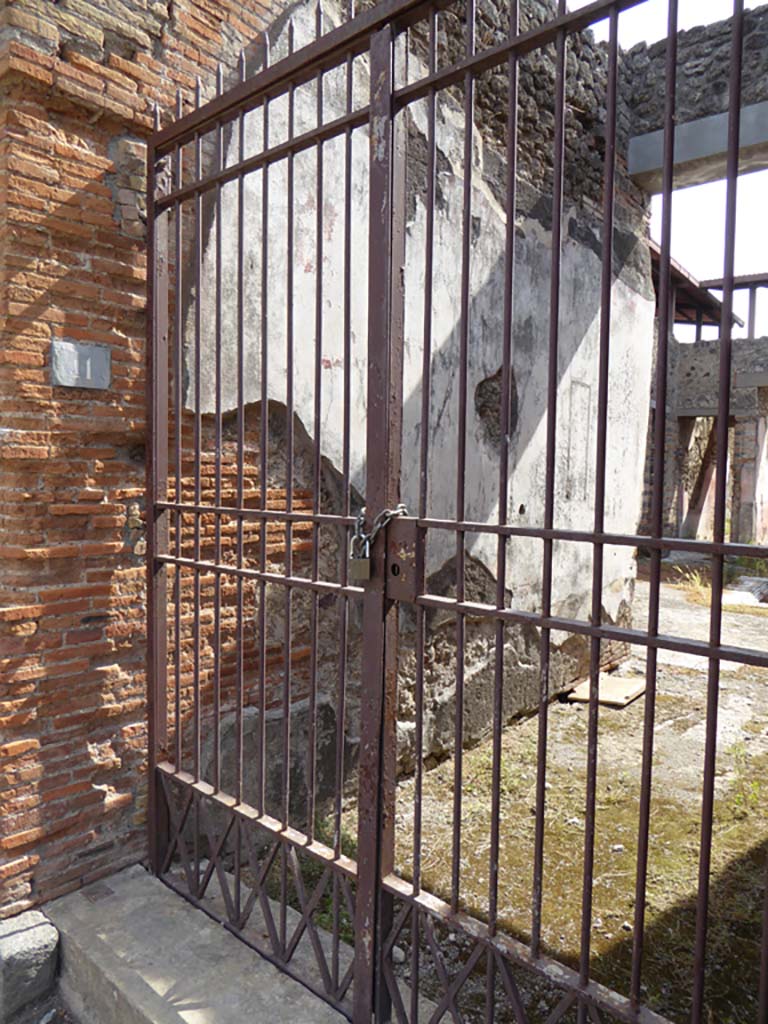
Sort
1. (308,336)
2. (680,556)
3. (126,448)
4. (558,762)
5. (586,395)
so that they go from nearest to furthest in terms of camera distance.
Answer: (126,448), (308,336), (558,762), (586,395), (680,556)

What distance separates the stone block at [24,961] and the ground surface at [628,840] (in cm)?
143

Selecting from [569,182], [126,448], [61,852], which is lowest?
[61,852]

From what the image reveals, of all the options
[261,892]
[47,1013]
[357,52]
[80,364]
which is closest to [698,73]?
[357,52]

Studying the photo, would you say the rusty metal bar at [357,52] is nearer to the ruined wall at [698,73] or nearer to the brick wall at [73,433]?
the brick wall at [73,433]

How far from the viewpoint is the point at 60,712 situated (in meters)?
2.71

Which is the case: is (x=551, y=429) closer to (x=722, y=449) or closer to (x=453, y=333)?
(x=722, y=449)

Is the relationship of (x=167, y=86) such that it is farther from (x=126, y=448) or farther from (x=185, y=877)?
(x=185, y=877)

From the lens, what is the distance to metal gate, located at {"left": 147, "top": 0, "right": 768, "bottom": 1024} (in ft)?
5.53

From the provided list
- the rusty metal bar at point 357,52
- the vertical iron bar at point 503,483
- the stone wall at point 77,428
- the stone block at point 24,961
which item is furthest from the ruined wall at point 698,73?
the stone block at point 24,961

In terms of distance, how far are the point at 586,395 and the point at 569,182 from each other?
1457mm

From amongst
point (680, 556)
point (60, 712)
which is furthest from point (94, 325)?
point (680, 556)

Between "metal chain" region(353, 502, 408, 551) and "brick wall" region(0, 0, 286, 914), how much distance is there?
118 centimetres

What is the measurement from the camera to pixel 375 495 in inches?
81.7

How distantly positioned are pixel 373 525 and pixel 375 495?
82mm
